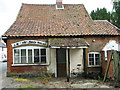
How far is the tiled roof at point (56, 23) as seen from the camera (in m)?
13.2

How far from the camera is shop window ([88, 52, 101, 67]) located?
13.4 metres

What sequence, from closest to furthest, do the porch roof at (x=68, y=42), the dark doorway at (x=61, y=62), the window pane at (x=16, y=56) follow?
the porch roof at (x=68, y=42), the window pane at (x=16, y=56), the dark doorway at (x=61, y=62)

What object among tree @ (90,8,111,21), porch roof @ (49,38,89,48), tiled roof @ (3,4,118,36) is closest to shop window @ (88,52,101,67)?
porch roof @ (49,38,89,48)

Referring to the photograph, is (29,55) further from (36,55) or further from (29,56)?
(36,55)

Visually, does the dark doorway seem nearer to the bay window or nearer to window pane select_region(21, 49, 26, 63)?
the bay window

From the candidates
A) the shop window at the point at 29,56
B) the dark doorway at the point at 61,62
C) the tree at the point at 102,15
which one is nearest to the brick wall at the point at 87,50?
the shop window at the point at 29,56

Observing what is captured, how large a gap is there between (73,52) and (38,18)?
5437 mm

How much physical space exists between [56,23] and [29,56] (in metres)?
4.26

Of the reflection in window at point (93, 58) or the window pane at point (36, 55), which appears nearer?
the window pane at point (36, 55)

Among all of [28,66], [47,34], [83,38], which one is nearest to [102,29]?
[83,38]

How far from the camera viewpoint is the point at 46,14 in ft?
55.1

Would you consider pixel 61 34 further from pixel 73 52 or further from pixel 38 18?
pixel 38 18

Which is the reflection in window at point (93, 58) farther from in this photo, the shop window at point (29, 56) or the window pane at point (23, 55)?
the window pane at point (23, 55)

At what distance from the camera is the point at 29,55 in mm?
12906
